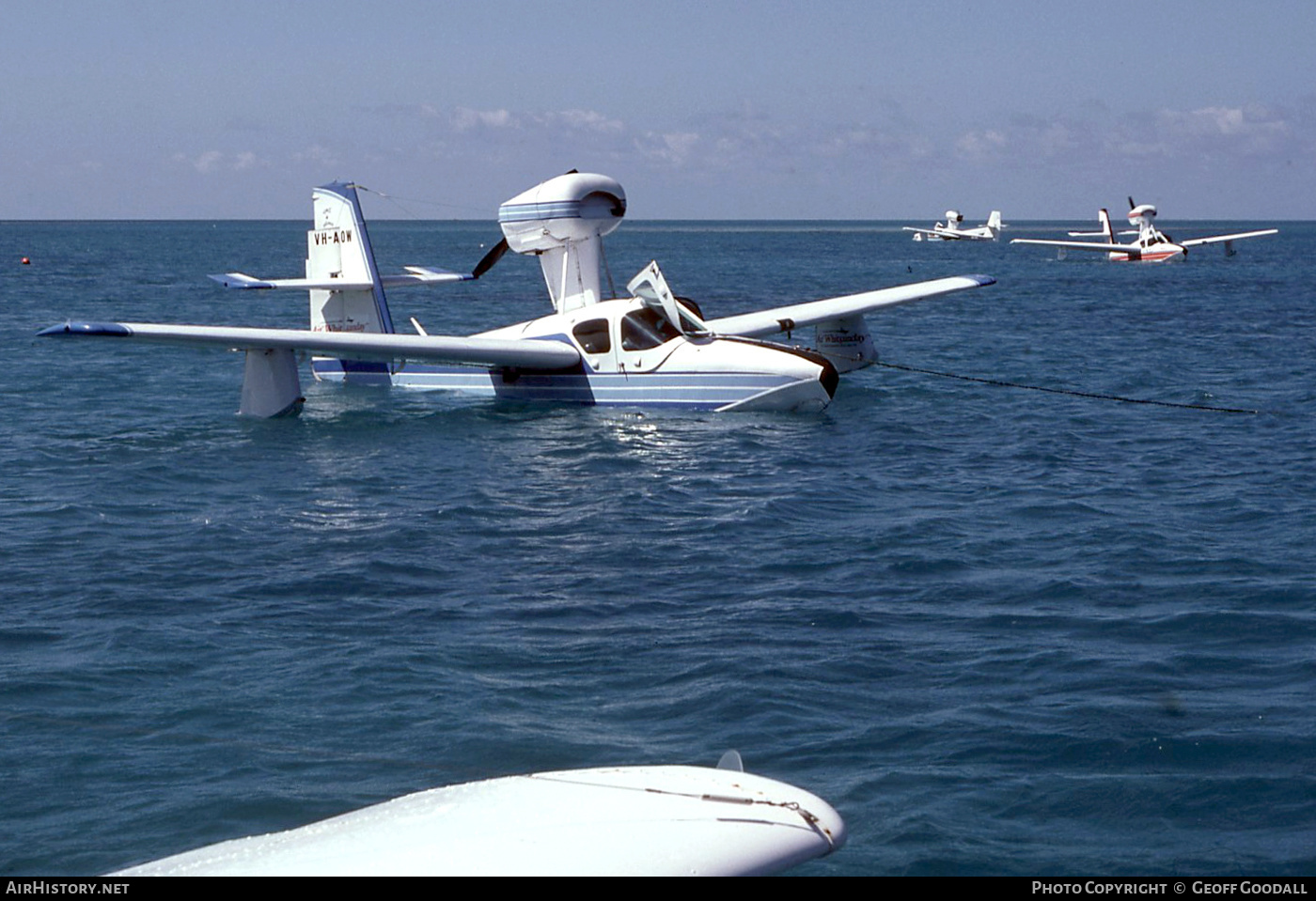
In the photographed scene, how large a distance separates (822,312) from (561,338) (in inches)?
209

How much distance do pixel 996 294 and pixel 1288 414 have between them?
35322mm

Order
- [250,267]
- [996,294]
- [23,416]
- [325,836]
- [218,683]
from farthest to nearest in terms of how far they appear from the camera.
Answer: [250,267] < [996,294] < [23,416] < [218,683] < [325,836]

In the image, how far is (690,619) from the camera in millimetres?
10359

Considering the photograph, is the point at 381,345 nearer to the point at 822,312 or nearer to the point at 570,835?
the point at 822,312

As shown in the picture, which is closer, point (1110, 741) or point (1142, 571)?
point (1110, 741)

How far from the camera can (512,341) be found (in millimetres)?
21750

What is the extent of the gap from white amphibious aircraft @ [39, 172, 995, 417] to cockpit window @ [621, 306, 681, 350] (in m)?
0.02

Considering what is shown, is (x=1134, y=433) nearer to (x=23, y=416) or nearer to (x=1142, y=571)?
(x=1142, y=571)

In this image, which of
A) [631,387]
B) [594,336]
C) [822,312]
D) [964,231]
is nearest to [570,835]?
[631,387]

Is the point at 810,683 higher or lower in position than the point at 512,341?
lower

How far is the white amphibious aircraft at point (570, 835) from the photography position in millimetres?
4809

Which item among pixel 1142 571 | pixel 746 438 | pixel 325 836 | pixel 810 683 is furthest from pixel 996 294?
pixel 325 836

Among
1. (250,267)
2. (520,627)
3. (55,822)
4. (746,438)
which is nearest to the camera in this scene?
(55,822)

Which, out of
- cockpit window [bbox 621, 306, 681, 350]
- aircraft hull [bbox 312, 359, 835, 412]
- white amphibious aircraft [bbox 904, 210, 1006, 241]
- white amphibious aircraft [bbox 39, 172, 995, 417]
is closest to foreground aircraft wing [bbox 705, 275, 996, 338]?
white amphibious aircraft [bbox 39, 172, 995, 417]
